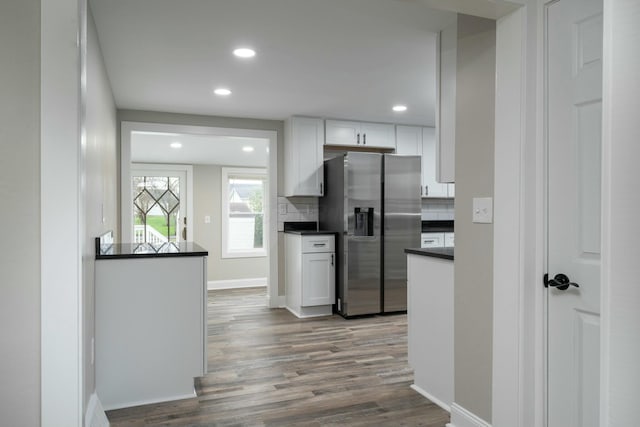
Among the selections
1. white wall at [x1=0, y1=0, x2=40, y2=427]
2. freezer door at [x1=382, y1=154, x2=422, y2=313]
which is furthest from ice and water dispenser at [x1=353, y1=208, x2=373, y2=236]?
white wall at [x1=0, y1=0, x2=40, y2=427]

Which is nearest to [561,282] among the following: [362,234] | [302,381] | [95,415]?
[302,381]

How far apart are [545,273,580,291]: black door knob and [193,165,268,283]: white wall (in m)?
5.88

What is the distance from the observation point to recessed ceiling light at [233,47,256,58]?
305cm

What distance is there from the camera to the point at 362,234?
4.89 m

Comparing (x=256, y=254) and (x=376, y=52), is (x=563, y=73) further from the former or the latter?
(x=256, y=254)

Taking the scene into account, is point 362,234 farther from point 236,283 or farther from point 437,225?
point 236,283

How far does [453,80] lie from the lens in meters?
2.69

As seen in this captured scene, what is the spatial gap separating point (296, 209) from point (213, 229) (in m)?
2.38

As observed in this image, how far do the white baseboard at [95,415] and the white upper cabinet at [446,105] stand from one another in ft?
7.37

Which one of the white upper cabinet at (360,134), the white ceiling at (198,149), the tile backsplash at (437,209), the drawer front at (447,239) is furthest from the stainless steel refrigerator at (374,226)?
the white ceiling at (198,149)

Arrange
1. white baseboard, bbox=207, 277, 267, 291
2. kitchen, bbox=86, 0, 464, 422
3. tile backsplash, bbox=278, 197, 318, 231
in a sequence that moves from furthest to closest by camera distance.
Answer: white baseboard, bbox=207, 277, 267, 291
tile backsplash, bbox=278, 197, 318, 231
kitchen, bbox=86, 0, 464, 422

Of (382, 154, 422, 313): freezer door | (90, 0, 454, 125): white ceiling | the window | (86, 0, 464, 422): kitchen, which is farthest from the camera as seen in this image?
the window

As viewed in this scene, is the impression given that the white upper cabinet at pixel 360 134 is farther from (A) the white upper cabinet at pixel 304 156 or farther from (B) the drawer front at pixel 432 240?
(B) the drawer front at pixel 432 240

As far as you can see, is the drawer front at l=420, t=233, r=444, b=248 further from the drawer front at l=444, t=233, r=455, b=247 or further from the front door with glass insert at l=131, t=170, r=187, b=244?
the front door with glass insert at l=131, t=170, r=187, b=244
